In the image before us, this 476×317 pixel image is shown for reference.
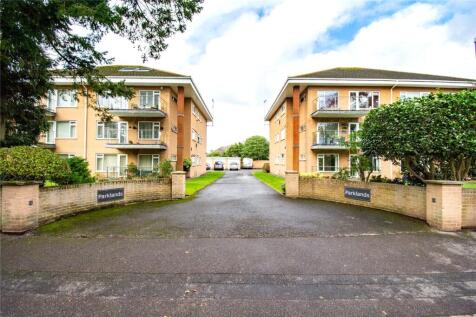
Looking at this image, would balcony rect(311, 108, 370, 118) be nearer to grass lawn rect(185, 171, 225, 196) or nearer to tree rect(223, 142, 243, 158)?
grass lawn rect(185, 171, 225, 196)

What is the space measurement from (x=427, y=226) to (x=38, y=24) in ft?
38.0

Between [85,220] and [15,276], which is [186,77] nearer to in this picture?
[85,220]

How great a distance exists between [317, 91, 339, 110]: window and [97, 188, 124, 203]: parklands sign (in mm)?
16470

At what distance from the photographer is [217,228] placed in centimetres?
609

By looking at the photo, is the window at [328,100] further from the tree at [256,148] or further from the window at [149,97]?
the tree at [256,148]

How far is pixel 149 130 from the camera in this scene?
1984 cm

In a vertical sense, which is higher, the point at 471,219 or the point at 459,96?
the point at 459,96

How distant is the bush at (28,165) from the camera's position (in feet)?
19.3

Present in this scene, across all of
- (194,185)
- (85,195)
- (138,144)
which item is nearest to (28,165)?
(85,195)

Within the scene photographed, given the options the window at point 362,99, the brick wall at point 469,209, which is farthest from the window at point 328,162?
the brick wall at point 469,209

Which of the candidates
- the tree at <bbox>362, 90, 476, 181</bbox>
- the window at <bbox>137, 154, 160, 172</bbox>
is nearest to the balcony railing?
the window at <bbox>137, 154, 160, 172</bbox>

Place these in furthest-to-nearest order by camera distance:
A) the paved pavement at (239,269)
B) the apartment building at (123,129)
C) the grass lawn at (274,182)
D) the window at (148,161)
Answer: the window at (148,161) → the apartment building at (123,129) → the grass lawn at (274,182) → the paved pavement at (239,269)

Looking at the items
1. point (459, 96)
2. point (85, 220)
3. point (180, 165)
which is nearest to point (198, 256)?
point (85, 220)

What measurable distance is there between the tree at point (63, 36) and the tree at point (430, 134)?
290 inches
